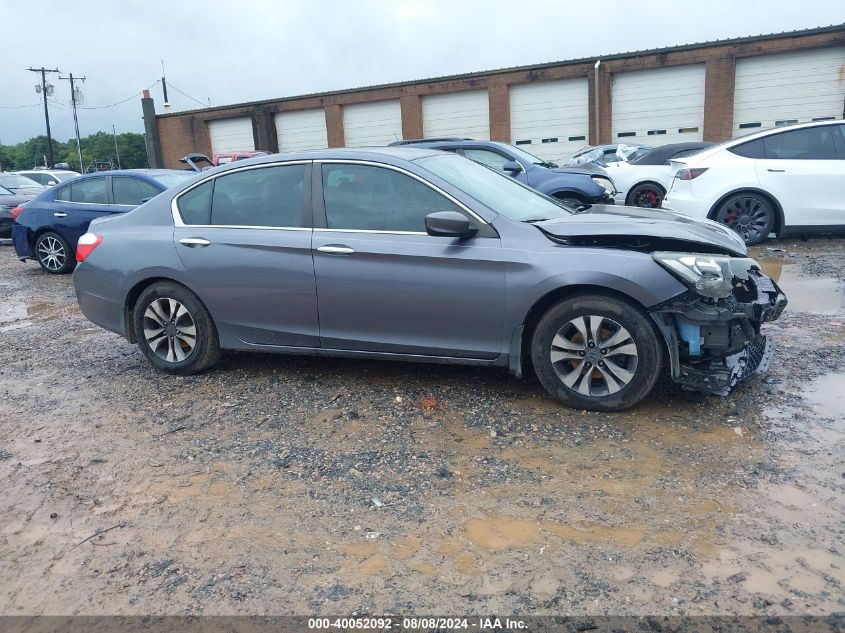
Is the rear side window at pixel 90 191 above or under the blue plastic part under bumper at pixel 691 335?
above

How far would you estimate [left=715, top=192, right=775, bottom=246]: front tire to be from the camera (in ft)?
30.6

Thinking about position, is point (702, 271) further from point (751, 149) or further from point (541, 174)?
point (541, 174)

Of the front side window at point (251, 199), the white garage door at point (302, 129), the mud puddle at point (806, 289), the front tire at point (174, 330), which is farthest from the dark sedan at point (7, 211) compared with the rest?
the white garage door at point (302, 129)

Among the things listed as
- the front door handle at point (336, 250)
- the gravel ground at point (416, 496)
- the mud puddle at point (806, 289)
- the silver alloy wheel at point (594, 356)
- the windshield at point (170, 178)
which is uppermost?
the windshield at point (170, 178)

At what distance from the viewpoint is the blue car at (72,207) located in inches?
398

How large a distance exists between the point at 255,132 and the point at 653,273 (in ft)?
107

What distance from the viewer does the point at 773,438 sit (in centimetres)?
384

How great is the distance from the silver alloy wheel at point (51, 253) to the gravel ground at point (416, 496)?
616 centimetres

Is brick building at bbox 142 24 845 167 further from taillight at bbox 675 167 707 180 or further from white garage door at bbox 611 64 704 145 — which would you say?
taillight at bbox 675 167 707 180

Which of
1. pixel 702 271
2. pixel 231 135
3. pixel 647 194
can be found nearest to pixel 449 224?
pixel 702 271

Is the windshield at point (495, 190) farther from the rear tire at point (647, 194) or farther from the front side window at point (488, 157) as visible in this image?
the rear tire at point (647, 194)

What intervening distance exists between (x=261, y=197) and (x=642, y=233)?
264 centimetres

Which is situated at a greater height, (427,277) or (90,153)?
(90,153)

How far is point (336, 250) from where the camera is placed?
15.2 feet
